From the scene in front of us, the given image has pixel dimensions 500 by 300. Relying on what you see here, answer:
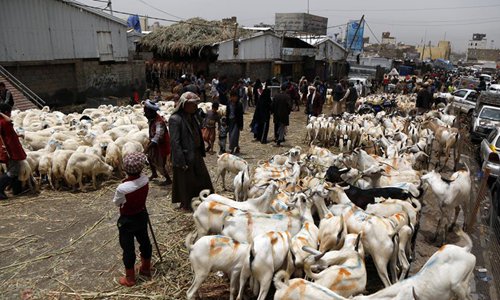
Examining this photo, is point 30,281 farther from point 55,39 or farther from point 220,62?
point 220,62

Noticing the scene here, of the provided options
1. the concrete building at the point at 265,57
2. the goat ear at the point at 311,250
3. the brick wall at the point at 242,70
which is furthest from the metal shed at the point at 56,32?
the goat ear at the point at 311,250

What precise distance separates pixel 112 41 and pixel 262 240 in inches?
700

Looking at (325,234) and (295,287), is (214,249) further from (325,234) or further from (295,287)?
(325,234)

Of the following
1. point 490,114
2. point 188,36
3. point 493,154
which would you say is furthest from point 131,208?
point 188,36

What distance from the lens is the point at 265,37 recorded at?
24391 mm

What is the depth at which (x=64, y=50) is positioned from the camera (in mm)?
16047

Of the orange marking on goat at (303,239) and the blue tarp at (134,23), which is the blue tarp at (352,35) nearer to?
the blue tarp at (134,23)

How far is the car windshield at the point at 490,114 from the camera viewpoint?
1231cm

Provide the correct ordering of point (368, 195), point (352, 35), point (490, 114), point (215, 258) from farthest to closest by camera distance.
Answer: point (352, 35)
point (490, 114)
point (368, 195)
point (215, 258)

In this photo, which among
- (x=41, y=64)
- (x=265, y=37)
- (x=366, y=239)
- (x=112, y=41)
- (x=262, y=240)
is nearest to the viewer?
(x=262, y=240)

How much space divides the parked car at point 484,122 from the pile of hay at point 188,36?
47.3 feet

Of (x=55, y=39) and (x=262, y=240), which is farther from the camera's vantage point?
(x=55, y=39)

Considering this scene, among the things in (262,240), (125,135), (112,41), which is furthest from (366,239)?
(112,41)

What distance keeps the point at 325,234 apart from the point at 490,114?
11247 mm
